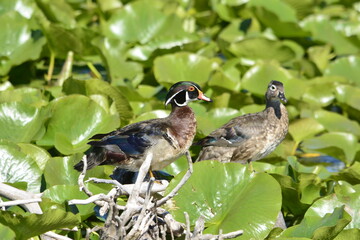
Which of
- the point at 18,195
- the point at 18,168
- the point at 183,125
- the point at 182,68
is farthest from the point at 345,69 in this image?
the point at 18,195

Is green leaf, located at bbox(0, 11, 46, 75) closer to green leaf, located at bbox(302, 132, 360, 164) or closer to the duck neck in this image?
the duck neck

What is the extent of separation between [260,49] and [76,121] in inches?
115

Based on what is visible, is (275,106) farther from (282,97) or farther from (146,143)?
(146,143)

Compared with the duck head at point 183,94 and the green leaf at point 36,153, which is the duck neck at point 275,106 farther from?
the green leaf at point 36,153

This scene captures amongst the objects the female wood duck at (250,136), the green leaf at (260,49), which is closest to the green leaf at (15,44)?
the green leaf at (260,49)

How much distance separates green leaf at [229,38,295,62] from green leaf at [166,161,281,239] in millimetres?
3557

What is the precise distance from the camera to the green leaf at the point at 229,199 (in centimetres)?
441

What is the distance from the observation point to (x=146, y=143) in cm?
533

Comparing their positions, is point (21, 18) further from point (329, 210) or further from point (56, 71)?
point (329, 210)

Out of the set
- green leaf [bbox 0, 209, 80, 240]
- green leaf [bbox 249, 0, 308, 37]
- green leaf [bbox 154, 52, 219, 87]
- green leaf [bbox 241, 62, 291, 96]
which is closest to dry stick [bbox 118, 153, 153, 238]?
green leaf [bbox 0, 209, 80, 240]

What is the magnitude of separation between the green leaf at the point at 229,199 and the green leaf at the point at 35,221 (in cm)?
75

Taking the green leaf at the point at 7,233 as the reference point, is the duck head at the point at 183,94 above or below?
below

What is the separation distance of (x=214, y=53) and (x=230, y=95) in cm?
149

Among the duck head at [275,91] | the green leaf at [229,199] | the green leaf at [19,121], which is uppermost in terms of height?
the green leaf at [19,121]
